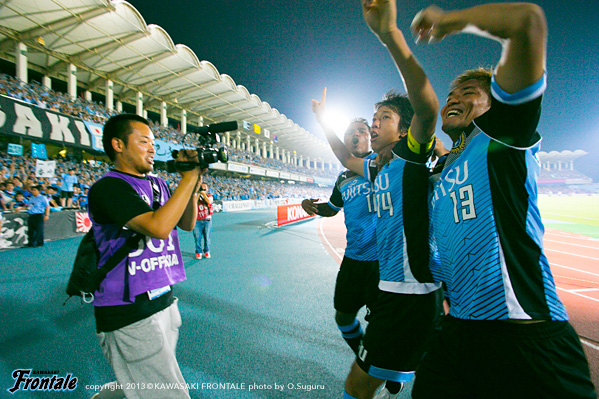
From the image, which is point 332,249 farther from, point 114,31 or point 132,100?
point 132,100

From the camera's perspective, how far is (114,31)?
725 inches

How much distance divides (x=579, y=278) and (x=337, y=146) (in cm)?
777

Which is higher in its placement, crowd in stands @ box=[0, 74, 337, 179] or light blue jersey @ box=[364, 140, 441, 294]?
crowd in stands @ box=[0, 74, 337, 179]

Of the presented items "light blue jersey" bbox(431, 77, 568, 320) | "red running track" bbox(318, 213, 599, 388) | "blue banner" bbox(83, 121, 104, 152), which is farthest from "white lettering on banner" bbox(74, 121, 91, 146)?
"light blue jersey" bbox(431, 77, 568, 320)

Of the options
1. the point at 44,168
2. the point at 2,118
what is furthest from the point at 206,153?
the point at 2,118

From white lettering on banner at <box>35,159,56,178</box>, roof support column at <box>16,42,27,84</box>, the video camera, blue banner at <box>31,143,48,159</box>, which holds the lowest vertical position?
the video camera

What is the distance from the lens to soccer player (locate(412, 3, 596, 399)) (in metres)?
0.94

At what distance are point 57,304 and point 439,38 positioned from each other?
610cm

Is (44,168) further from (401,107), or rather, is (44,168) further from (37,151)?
(401,107)

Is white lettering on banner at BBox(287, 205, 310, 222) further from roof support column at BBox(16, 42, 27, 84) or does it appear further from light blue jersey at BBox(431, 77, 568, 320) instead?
roof support column at BBox(16, 42, 27, 84)

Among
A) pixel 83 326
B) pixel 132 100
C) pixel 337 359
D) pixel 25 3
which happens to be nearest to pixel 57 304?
pixel 83 326

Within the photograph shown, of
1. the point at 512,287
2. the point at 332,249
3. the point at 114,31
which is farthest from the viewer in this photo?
the point at 114,31

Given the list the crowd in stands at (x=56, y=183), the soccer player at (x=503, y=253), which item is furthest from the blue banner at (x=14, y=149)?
the soccer player at (x=503, y=253)

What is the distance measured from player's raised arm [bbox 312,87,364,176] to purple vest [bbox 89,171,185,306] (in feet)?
6.34
